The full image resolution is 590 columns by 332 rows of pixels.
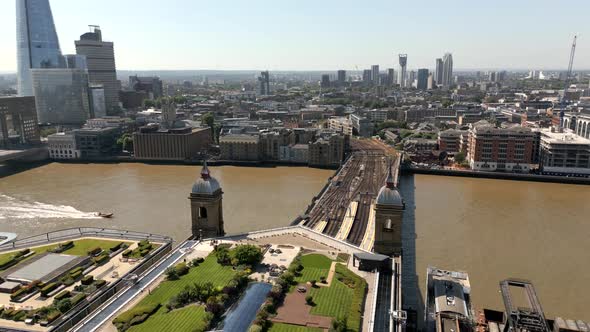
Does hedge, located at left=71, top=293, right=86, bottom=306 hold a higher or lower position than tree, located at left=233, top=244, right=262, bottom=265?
lower

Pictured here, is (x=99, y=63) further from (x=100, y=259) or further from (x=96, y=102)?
(x=100, y=259)

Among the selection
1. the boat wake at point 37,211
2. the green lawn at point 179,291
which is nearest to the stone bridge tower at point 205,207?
the green lawn at point 179,291

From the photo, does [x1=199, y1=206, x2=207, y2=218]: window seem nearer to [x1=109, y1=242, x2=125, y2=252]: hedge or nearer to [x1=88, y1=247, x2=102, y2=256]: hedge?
[x1=109, y1=242, x2=125, y2=252]: hedge

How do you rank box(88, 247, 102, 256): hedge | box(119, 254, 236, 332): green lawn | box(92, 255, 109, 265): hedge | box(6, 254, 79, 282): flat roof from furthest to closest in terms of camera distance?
1. box(88, 247, 102, 256): hedge
2. box(92, 255, 109, 265): hedge
3. box(6, 254, 79, 282): flat roof
4. box(119, 254, 236, 332): green lawn

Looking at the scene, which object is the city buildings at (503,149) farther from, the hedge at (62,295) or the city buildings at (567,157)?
the hedge at (62,295)

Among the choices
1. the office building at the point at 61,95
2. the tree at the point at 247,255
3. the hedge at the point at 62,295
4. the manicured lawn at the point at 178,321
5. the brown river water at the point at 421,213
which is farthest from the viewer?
the office building at the point at 61,95

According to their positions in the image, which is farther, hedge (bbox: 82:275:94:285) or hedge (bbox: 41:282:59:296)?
hedge (bbox: 82:275:94:285)

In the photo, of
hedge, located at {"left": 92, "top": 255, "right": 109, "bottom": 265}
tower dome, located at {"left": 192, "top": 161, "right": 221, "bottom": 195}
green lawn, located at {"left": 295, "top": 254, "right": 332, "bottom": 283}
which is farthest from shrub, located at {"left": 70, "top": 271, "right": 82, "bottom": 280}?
green lawn, located at {"left": 295, "top": 254, "right": 332, "bottom": 283}
